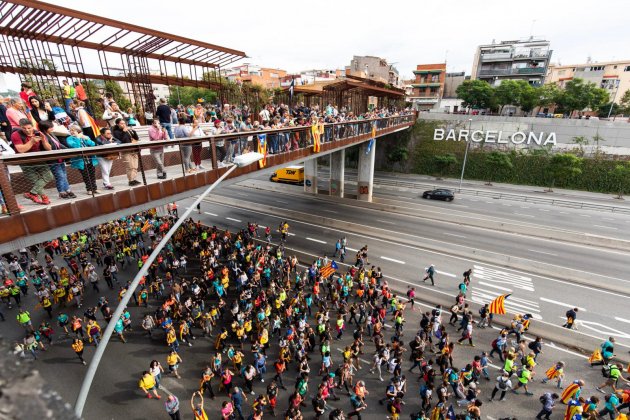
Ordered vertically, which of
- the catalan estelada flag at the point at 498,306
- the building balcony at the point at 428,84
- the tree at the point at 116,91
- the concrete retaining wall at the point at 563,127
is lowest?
the catalan estelada flag at the point at 498,306

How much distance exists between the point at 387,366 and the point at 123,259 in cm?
1804

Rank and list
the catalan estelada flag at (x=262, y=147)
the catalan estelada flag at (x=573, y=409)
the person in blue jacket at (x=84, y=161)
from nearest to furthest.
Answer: the person in blue jacket at (x=84, y=161)
the catalan estelada flag at (x=573, y=409)
the catalan estelada flag at (x=262, y=147)

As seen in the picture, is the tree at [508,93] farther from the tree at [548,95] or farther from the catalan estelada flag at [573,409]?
the catalan estelada flag at [573,409]

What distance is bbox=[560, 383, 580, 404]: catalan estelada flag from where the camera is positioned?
11.3m

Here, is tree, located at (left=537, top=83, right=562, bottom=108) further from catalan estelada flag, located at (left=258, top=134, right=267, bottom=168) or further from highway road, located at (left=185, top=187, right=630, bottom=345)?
catalan estelada flag, located at (left=258, top=134, right=267, bottom=168)

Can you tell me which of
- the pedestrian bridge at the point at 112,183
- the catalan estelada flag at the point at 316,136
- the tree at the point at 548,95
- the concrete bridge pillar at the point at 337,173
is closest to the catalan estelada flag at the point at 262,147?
the pedestrian bridge at the point at 112,183

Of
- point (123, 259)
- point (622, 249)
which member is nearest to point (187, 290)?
point (123, 259)

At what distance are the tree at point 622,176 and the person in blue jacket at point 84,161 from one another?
188ft

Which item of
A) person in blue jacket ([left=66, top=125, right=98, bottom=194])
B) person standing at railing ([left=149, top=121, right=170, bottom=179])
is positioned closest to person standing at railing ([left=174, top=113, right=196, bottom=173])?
person standing at railing ([left=149, top=121, right=170, bottom=179])

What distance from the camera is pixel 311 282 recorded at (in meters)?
19.5

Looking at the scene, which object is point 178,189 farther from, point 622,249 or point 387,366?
point 622,249

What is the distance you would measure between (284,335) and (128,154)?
10594mm

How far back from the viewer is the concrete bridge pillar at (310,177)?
39750mm

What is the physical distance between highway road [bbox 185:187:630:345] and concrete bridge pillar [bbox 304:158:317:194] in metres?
8.59
